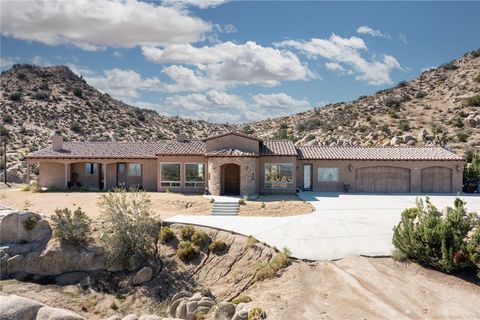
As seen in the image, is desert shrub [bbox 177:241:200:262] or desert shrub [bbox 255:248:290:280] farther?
desert shrub [bbox 177:241:200:262]

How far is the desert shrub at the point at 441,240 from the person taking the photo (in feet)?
64.0

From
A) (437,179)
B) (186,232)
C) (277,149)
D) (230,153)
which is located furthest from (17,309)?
(437,179)

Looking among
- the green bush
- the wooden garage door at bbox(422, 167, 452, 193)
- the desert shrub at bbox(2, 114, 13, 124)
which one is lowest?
the green bush

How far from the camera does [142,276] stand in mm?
24062

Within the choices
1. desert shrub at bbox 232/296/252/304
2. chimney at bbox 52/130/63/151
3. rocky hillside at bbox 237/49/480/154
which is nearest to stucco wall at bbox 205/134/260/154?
chimney at bbox 52/130/63/151

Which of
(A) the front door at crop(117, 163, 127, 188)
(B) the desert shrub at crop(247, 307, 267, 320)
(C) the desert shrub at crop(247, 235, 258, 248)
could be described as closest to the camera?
(B) the desert shrub at crop(247, 307, 267, 320)

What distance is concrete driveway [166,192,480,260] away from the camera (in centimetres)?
2267

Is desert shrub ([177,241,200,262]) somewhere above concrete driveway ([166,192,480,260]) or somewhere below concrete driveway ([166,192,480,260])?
below

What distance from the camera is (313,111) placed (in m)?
91.5

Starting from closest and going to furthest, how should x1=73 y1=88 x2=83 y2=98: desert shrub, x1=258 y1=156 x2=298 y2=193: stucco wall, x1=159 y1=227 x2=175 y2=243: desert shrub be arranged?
x1=159 y1=227 x2=175 y2=243: desert shrub
x1=258 y1=156 x2=298 y2=193: stucco wall
x1=73 y1=88 x2=83 y2=98: desert shrub

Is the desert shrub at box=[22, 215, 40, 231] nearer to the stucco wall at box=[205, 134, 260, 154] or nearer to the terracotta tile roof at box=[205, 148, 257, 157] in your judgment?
the terracotta tile roof at box=[205, 148, 257, 157]

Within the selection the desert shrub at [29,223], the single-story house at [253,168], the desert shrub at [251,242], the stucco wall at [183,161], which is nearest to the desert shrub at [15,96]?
the single-story house at [253,168]

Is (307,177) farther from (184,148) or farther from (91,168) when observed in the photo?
(91,168)

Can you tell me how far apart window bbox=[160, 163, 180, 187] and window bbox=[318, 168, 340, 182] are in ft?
41.7
